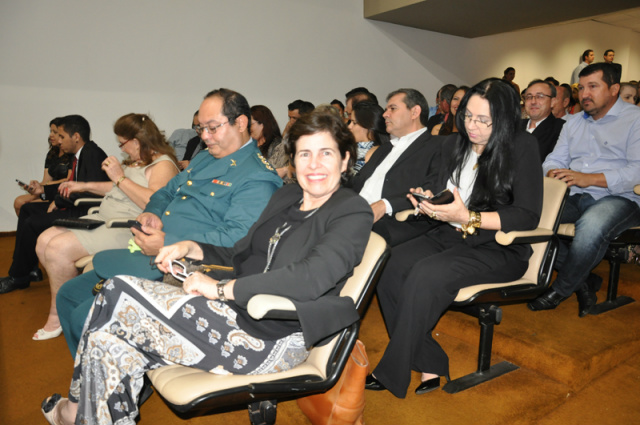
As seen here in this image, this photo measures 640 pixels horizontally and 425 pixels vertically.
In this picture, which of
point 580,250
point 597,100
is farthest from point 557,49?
point 580,250

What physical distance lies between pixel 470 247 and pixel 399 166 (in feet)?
2.52

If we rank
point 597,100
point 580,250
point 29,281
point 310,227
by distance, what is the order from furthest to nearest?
point 29,281 < point 597,100 < point 580,250 < point 310,227

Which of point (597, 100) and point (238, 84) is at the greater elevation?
point (238, 84)

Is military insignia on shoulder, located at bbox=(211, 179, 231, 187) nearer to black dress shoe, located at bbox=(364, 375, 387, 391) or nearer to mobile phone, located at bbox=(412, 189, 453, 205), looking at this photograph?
mobile phone, located at bbox=(412, 189, 453, 205)

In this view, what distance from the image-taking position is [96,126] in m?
5.64

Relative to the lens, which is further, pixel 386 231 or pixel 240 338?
pixel 386 231

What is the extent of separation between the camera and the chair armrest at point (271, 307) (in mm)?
1181

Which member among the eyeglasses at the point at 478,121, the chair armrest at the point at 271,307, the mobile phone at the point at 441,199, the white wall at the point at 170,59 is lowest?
the chair armrest at the point at 271,307

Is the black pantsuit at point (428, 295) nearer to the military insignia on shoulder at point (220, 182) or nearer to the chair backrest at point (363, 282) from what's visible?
the chair backrest at point (363, 282)

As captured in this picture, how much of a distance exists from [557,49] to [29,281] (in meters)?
11.1

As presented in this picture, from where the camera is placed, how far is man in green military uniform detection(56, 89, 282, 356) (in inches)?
77.6

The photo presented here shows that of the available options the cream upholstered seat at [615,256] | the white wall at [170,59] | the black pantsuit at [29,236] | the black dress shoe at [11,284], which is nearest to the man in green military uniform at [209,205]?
the black pantsuit at [29,236]

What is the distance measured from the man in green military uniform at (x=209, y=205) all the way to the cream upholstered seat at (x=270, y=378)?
0.67 meters

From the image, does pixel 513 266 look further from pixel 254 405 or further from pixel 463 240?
pixel 254 405
